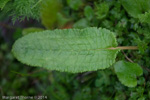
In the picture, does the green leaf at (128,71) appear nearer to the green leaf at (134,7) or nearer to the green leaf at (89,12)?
the green leaf at (134,7)

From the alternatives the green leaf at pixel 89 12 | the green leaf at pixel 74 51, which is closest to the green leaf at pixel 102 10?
the green leaf at pixel 89 12

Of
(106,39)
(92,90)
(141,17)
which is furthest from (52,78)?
(141,17)

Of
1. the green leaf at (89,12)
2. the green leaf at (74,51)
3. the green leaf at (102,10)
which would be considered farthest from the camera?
the green leaf at (89,12)

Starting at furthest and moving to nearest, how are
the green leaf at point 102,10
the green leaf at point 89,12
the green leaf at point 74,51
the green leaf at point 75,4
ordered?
the green leaf at point 75,4 < the green leaf at point 89,12 < the green leaf at point 102,10 < the green leaf at point 74,51

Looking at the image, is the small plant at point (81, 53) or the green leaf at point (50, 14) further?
the green leaf at point (50, 14)

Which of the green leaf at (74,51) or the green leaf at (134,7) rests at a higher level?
the green leaf at (134,7)

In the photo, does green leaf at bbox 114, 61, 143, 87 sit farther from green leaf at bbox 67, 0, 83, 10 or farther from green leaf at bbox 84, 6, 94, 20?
green leaf at bbox 67, 0, 83, 10

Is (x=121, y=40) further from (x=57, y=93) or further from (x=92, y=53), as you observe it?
(x=57, y=93)

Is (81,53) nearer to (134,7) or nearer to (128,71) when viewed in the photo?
(128,71)
